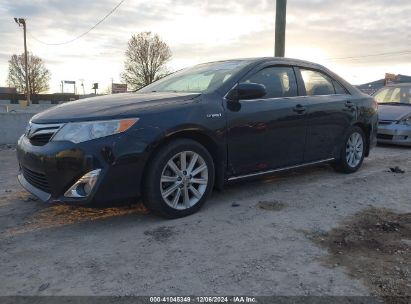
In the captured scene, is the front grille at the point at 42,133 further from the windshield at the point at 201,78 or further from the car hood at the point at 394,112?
the car hood at the point at 394,112

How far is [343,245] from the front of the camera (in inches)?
131

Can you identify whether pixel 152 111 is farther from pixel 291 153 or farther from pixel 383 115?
pixel 383 115

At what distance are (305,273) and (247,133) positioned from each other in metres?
1.88

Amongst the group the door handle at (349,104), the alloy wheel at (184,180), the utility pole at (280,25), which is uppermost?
the utility pole at (280,25)

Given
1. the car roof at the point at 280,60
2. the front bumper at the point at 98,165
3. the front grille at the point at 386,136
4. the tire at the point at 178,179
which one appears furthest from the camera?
the front grille at the point at 386,136

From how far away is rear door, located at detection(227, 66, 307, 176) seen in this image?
4355 mm

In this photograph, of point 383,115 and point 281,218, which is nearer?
point 281,218

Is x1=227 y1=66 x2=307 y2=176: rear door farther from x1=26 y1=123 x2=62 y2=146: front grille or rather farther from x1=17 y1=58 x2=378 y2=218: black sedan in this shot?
x1=26 y1=123 x2=62 y2=146: front grille

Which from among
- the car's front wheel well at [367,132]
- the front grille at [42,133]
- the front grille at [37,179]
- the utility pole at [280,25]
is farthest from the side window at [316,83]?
the utility pole at [280,25]

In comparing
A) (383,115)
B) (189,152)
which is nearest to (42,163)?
(189,152)

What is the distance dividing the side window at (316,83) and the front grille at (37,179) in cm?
327

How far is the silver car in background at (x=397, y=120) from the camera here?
8.87 meters

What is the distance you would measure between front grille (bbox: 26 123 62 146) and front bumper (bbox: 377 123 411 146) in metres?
7.49

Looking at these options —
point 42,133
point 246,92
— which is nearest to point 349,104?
point 246,92
